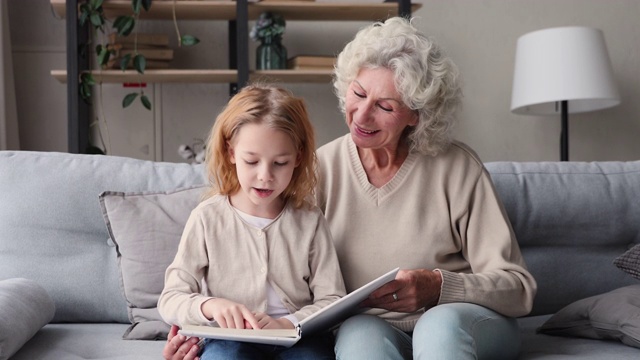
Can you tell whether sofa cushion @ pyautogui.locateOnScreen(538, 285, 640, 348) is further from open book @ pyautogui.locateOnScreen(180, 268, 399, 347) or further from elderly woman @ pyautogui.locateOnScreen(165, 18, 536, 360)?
open book @ pyautogui.locateOnScreen(180, 268, 399, 347)

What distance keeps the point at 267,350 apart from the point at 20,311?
54 cm

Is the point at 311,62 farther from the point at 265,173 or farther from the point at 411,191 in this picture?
the point at 265,173

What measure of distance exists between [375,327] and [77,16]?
2295mm

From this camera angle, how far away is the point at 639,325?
176 cm

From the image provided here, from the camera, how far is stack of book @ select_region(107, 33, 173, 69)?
11.4 feet

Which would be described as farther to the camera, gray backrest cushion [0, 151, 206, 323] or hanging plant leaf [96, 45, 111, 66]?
hanging plant leaf [96, 45, 111, 66]

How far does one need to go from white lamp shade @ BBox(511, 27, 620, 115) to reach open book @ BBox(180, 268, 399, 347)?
7.59ft

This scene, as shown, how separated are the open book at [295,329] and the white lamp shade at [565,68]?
91.0 inches

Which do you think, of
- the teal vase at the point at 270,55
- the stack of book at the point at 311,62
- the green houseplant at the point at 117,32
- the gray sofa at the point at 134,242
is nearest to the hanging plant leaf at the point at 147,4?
the green houseplant at the point at 117,32

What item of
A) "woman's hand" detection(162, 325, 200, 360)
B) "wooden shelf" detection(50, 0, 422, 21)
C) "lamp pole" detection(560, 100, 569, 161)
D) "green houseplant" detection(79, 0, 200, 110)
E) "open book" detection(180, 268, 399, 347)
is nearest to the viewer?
"open book" detection(180, 268, 399, 347)

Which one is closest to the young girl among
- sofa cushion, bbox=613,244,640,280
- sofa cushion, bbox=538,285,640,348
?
sofa cushion, bbox=538,285,640,348

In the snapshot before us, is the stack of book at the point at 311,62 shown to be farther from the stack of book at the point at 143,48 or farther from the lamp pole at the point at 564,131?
the lamp pole at the point at 564,131

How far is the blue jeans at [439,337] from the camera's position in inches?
57.6

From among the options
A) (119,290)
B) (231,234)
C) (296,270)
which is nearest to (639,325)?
(296,270)
